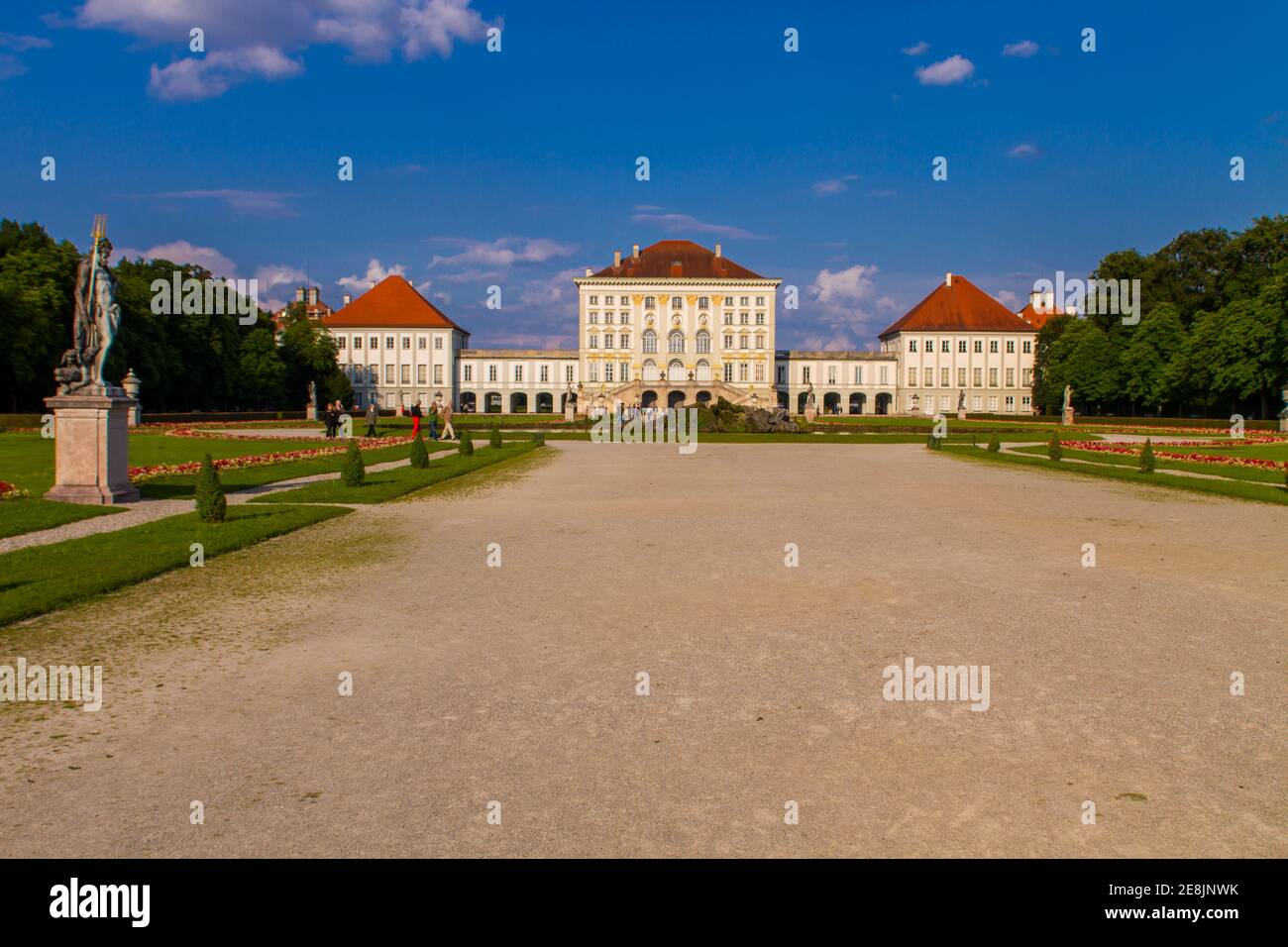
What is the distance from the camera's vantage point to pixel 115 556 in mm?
10375

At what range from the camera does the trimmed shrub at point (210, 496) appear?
42.5ft

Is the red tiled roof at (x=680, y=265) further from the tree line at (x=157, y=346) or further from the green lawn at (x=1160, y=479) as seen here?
the green lawn at (x=1160, y=479)

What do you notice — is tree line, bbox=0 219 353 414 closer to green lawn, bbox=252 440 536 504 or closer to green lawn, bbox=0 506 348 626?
green lawn, bbox=252 440 536 504

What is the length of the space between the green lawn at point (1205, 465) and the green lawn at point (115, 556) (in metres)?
20.0

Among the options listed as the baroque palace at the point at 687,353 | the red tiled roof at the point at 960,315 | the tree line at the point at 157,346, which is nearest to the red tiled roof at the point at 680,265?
the baroque palace at the point at 687,353

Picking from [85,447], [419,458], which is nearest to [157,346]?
[419,458]

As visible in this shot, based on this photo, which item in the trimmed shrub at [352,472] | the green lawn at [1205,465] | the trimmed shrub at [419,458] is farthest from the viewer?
the trimmed shrub at [419,458]

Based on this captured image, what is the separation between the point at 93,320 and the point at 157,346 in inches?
1799

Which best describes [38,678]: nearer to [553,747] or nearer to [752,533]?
[553,747]

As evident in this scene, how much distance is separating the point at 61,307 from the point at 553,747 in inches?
2157

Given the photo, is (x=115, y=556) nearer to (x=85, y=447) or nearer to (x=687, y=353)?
(x=85, y=447)

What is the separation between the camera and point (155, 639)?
23.2 ft

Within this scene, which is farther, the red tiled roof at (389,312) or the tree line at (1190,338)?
the red tiled roof at (389,312)
